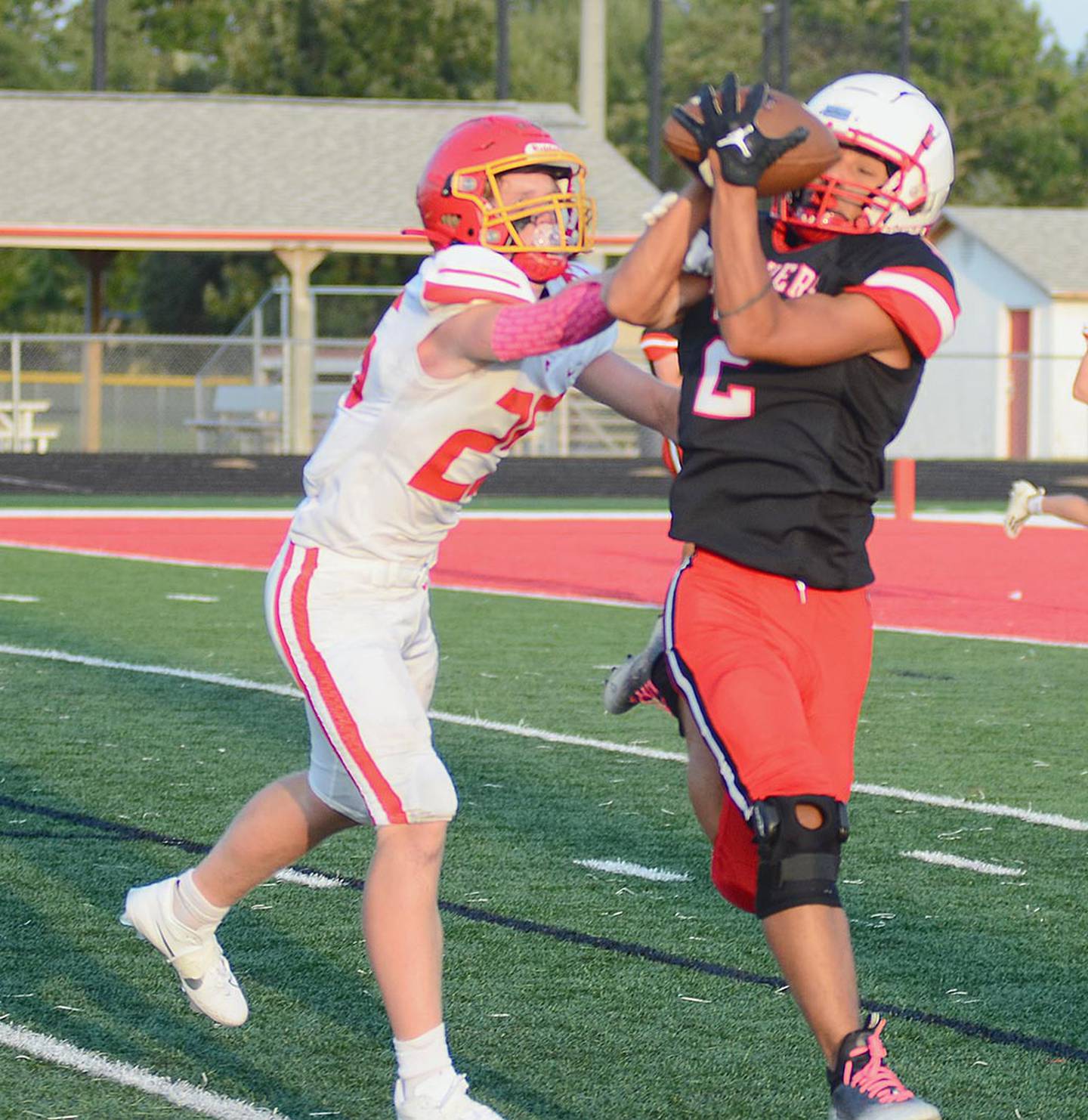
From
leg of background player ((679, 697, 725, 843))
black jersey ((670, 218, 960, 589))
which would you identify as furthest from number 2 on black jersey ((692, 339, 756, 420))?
leg of background player ((679, 697, 725, 843))

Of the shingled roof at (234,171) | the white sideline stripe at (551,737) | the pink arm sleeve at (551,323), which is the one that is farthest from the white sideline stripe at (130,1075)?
the shingled roof at (234,171)

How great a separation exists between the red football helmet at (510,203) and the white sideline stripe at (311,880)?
2.13 meters

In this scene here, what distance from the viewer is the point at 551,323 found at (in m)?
3.44

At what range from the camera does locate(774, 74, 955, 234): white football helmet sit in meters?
3.71

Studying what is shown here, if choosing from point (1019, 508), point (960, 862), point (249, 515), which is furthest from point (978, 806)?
point (249, 515)

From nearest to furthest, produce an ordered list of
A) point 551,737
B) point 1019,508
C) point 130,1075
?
point 130,1075
point 551,737
point 1019,508

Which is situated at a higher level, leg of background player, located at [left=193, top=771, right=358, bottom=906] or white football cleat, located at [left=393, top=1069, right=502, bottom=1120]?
leg of background player, located at [left=193, top=771, right=358, bottom=906]

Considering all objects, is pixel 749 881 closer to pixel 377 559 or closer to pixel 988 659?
pixel 377 559

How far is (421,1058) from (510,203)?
5.06 feet

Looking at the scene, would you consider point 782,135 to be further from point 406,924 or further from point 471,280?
point 406,924

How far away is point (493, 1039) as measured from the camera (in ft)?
13.8

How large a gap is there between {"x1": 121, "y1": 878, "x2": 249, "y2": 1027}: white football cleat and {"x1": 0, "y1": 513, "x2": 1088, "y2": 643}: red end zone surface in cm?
736

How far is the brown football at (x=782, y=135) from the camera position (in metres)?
3.33

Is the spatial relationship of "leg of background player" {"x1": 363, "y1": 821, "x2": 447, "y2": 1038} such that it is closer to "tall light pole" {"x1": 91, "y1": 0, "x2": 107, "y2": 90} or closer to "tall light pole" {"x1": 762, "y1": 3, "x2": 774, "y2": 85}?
"tall light pole" {"x1": 91, "y1": 0, "x2": 107, "y2": 90}
